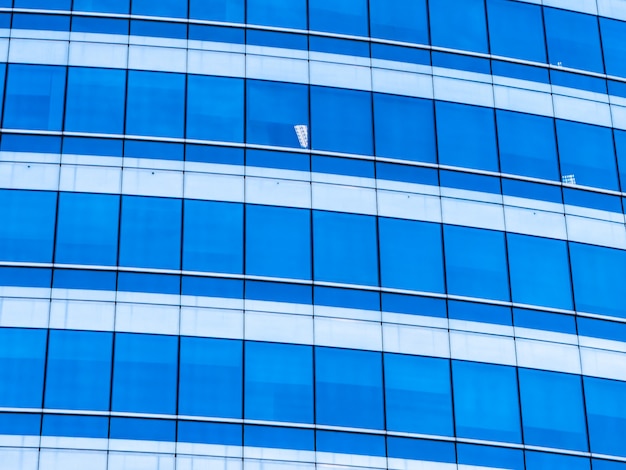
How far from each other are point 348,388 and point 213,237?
5.67 metres

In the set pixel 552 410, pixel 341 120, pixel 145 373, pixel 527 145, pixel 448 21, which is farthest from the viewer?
pixel 448 21

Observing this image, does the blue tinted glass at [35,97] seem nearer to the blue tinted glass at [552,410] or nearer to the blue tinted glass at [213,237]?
the blue tinted glass at [213,237]

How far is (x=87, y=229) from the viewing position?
121ft

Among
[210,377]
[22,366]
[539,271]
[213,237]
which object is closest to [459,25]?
[539,271]

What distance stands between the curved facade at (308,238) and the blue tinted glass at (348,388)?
0.20 ft

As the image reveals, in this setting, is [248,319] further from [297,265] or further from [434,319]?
[434,319]

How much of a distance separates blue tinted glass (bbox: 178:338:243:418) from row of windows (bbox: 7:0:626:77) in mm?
10452

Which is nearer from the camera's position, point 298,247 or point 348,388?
point 348,388

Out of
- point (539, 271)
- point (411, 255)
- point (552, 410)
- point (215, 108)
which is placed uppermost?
point (215, 108)

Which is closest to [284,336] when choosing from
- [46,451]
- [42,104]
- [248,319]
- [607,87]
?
[248,319]

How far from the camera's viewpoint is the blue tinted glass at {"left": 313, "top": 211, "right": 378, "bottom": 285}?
123 feet

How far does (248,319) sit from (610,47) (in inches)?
611

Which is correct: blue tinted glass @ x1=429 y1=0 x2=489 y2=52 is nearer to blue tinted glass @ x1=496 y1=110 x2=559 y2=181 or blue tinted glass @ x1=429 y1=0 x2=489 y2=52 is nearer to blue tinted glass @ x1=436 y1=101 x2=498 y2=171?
blue tinted glass @ x1=436 y1=101 x2=498 y2=171

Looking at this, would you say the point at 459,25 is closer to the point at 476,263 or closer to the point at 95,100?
the point at 476,263
